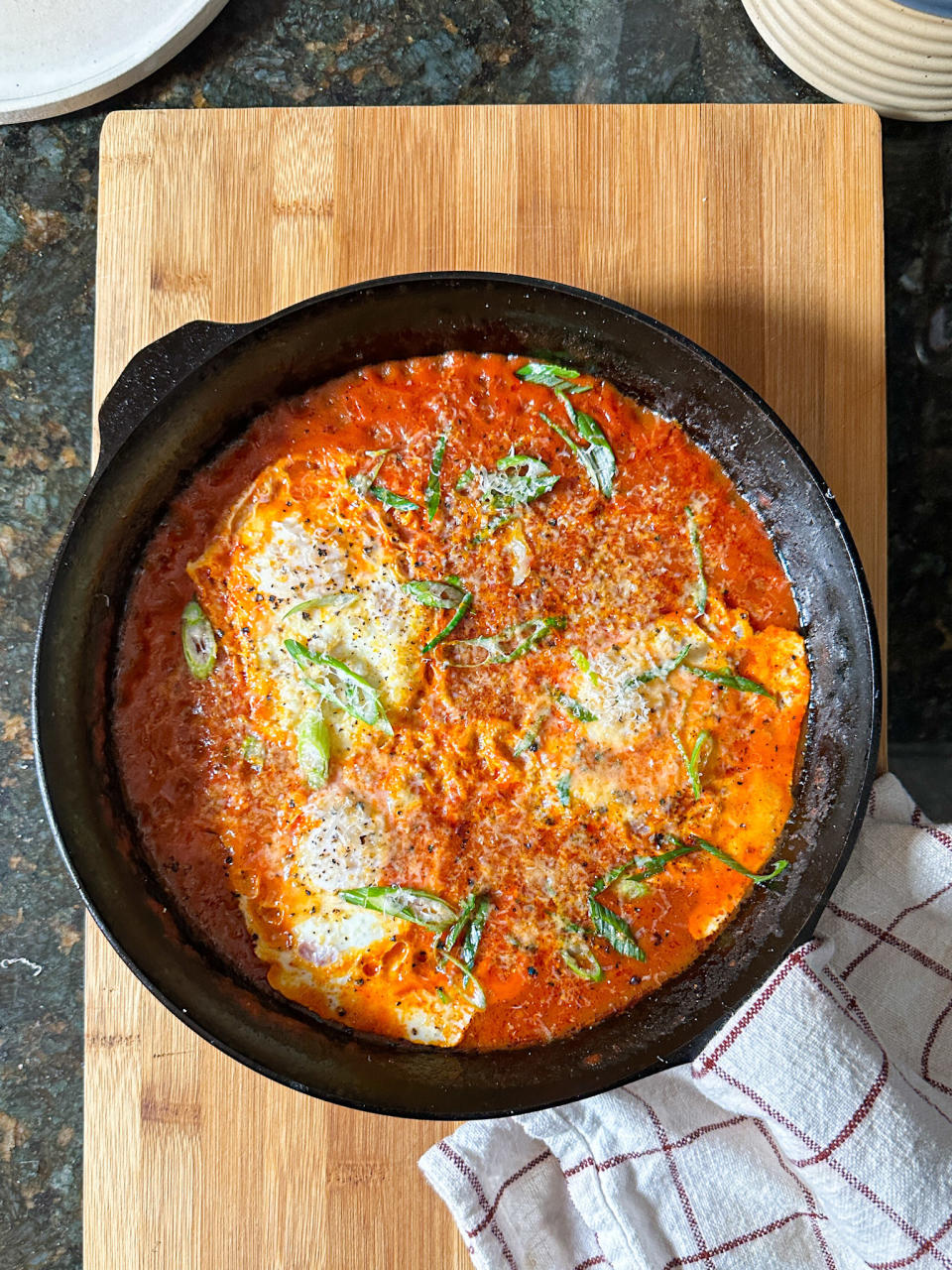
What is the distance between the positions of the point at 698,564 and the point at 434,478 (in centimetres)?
66

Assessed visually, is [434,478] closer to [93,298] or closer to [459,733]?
[459,733]

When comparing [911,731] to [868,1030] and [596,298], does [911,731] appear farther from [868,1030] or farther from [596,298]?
[596,298]

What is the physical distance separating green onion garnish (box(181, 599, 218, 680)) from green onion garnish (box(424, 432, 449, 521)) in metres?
0.59

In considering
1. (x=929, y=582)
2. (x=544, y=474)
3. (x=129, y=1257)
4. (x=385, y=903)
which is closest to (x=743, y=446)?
(x=544, y=474)

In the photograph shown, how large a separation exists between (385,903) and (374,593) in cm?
71

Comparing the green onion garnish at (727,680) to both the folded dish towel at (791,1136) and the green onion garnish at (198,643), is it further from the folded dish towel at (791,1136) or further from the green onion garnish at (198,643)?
the green onion garnish at (198,643)

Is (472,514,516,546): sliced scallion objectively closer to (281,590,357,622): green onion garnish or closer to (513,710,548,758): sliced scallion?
(281,590,357,622): green onion garnish

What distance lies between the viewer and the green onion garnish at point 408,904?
7.73 feet

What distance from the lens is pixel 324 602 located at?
94.8 inches

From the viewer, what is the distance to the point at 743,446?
8.12ft

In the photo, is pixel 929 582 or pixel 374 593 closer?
pixel 374 593

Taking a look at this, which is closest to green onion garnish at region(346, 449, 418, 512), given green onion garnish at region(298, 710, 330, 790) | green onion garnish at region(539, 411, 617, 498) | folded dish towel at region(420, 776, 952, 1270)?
green onion garnish at region(539, 411, 617, 498)

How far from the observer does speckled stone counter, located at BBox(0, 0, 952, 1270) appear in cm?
284

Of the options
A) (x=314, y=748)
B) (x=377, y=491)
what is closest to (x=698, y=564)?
(x=377, y=491)
